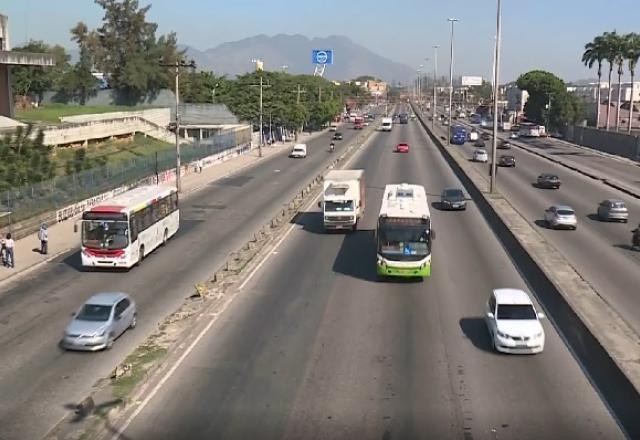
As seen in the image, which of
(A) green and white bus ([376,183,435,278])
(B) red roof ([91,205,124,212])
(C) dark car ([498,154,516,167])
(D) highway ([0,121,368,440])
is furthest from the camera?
(C) dark car ([498,154,516,167])

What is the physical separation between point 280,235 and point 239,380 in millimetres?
20509

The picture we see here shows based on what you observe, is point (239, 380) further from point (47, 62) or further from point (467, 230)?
point (47, 62)

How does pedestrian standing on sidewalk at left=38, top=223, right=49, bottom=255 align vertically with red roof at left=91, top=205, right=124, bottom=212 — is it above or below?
below

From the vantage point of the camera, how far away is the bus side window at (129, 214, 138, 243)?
3099 cm

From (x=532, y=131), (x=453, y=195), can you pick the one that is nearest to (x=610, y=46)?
(x=532, y=131)

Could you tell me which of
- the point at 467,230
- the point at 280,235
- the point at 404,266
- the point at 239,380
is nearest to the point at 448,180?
the point at 467,230

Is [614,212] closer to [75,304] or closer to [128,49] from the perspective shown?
[75,304]

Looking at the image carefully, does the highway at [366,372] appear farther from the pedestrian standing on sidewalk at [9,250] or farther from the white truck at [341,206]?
the pedestrian standing on sidewalk at [9,250]

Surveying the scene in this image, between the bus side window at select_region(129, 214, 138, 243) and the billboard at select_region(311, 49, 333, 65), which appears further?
the billboard at select_region(311, 49, 333, 65)

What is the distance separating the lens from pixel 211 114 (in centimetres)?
11700

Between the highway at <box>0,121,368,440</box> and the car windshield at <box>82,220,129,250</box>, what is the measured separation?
1.22 metres

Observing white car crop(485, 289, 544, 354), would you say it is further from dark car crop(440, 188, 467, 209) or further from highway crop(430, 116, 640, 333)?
dark car crop(440, 188, 467, 209)

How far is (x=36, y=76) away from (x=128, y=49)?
15.0m

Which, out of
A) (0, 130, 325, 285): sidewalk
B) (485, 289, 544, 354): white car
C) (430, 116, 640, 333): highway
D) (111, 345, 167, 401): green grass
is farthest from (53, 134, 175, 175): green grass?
(485, 289, 544, 354): white car
